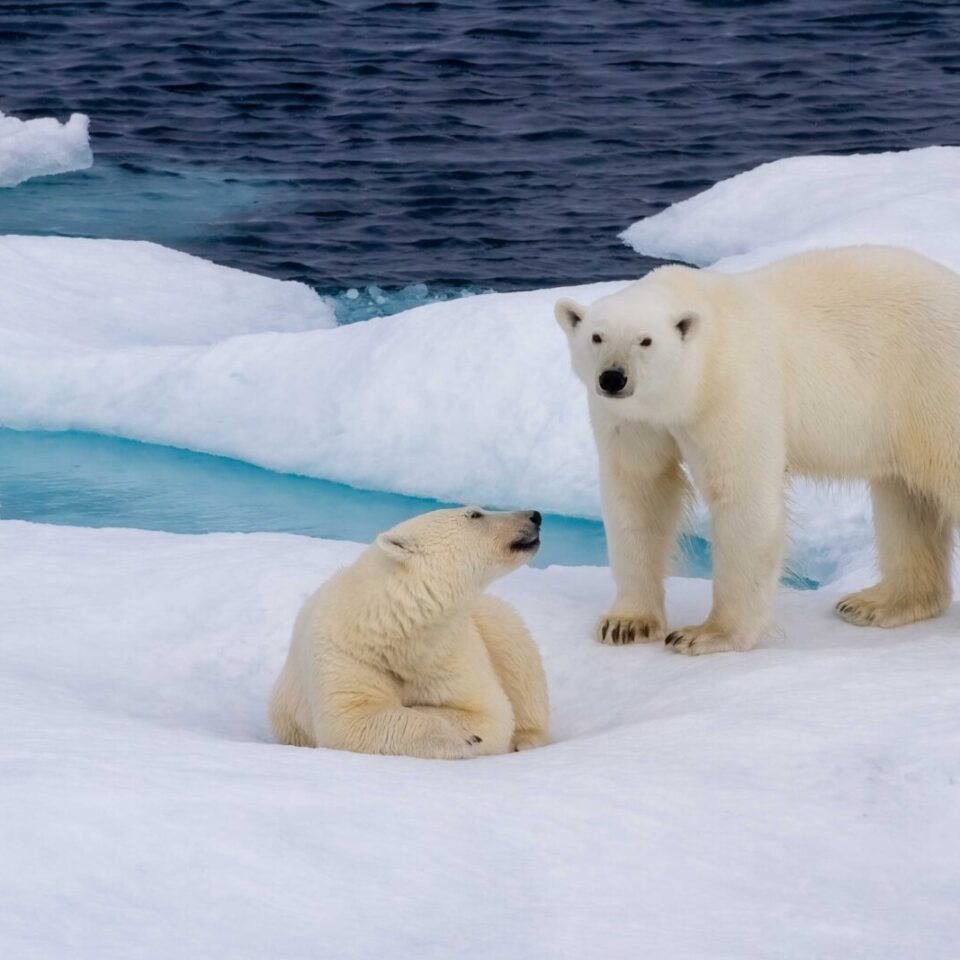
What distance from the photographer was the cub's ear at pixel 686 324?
402cm

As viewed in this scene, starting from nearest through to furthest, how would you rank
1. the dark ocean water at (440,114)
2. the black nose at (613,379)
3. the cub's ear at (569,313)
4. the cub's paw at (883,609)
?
the black nose at (613,379) < the cub's ear at (569,313) < the cub's paw at (883,609) < the dark ocean water at (440,114)

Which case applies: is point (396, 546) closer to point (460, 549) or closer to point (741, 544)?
point (460, 549)

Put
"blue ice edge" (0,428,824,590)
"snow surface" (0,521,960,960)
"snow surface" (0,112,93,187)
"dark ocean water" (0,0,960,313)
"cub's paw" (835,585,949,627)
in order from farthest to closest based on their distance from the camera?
"snow surface" (0,112,93,187), "dark ocean water" (0,0,960,313), "blue ice edge" (0,428,824,590), "cub's paw" (835,585,949,627), "snow surface" (0,521,960,960)

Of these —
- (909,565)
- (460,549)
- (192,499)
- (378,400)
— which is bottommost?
(192,499)

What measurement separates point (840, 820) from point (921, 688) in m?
0.73

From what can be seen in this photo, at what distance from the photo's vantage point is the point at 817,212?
9.31 meters

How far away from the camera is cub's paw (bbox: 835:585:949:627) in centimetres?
462

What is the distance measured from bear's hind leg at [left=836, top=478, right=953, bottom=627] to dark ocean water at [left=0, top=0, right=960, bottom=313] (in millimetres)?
6541

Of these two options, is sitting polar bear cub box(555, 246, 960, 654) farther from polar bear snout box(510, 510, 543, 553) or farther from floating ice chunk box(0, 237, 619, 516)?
floating ice chunk box(0, 237, 619, 516)

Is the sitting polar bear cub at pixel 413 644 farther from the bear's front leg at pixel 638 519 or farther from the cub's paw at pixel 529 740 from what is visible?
the bear's front leg at pixel 638 519

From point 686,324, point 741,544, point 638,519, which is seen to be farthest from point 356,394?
point 686,324

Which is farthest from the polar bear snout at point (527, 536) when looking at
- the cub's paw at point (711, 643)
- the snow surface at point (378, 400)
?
the snow surface at point (378, 400)

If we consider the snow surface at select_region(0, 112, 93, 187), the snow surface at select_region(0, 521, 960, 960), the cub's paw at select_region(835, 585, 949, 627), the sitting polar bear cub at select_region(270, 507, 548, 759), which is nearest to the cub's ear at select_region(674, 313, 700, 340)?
the sitting polar bear cub at select_region(270, 507, 548, 759)

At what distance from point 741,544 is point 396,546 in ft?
3.47
